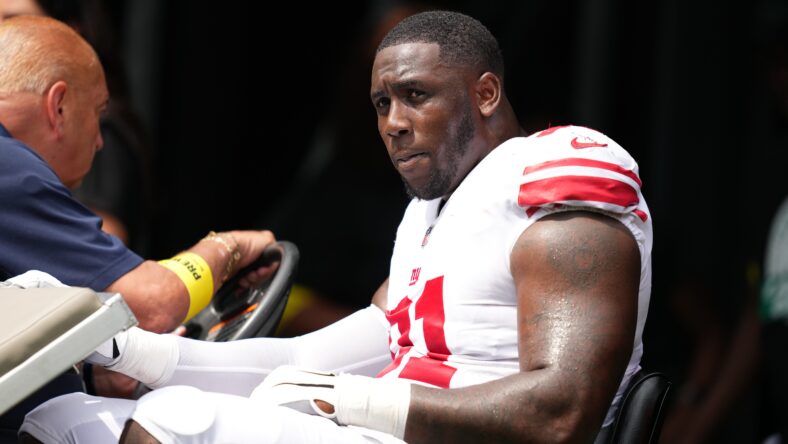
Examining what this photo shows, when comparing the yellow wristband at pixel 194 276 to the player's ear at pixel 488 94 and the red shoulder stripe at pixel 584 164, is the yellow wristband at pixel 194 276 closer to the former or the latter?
the player's ear at pixel 488 94

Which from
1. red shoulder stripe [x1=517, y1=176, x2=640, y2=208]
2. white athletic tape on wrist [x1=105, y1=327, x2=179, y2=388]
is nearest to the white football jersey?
red shoulder stripe [x1=517, y1=176, x2=640, y2=208]

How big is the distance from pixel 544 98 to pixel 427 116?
362 cm

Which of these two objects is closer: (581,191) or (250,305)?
(581,191)

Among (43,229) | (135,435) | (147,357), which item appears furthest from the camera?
(43,229)

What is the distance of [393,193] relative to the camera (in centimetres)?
507

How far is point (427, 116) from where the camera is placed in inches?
117

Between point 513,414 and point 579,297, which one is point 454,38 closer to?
point 579,297

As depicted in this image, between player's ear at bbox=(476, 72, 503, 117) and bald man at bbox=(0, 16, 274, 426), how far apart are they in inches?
33.1

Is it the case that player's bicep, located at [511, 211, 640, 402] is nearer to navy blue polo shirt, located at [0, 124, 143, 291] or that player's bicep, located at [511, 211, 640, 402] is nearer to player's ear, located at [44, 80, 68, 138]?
navy blue polo shirt, located at [0, 124, 143, 291]

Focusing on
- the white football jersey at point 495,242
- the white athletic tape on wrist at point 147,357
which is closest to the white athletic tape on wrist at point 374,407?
the white football jersey at point 495,242

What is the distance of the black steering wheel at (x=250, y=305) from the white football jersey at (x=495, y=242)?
53 centimetres

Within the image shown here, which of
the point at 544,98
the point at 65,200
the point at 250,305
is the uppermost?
the point at 65,200

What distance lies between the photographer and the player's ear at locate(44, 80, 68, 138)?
3.30 metres

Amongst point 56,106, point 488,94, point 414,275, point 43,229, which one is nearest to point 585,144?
point 488,94
